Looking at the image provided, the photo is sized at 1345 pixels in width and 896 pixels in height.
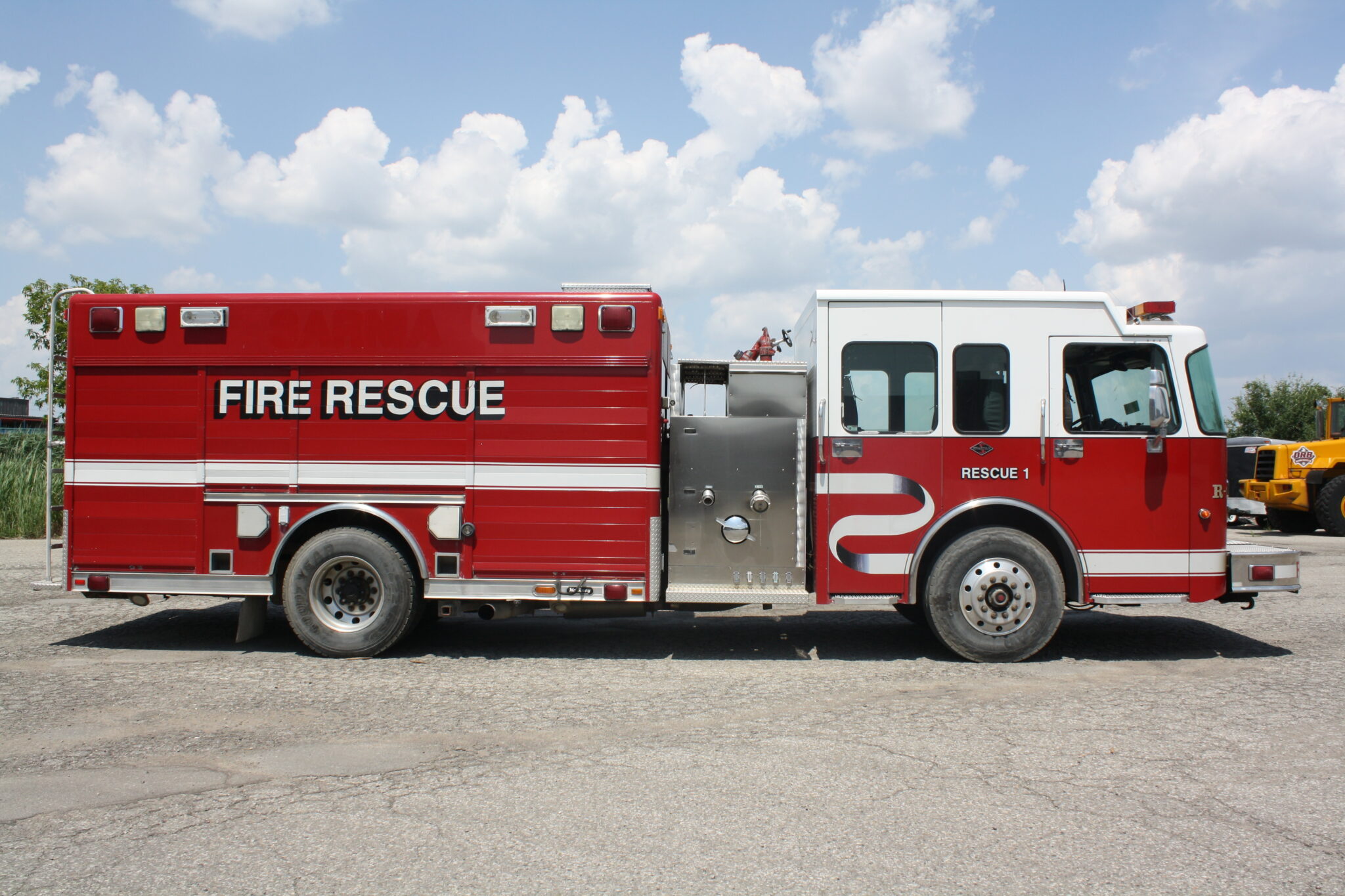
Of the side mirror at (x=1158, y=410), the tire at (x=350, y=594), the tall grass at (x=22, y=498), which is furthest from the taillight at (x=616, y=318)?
the tall grass at (x=22, y=498)

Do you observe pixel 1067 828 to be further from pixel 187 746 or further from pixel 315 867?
A: pixel 187 746

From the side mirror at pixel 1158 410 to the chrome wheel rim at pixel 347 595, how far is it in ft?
19.6

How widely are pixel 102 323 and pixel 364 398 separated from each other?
2.15 meters

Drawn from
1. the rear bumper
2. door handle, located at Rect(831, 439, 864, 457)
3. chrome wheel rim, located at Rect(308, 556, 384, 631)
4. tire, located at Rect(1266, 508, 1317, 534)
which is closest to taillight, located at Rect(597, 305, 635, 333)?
door handle, located at Rect(831, 439, 864, 457)

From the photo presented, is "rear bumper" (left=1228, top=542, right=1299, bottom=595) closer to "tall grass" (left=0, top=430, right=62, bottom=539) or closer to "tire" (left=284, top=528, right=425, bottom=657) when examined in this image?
"tire" (left=284, top=528, right=425, bottom=657)

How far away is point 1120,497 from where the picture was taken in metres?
6.57

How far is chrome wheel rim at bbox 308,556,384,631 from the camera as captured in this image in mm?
6672

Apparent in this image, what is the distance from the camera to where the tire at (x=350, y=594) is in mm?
6602

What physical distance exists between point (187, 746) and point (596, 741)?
223 centimetres

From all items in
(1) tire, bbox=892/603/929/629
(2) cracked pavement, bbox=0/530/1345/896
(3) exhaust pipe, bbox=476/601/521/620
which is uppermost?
(3) exhaust pipe, bbox=476/601/521/620

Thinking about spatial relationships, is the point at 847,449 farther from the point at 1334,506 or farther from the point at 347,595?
the point at 1334,506

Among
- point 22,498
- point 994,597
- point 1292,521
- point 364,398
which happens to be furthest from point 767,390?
point 1292,521

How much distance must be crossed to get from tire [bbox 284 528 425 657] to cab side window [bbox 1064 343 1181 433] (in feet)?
17.2

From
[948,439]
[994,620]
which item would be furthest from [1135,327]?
[994,620]
